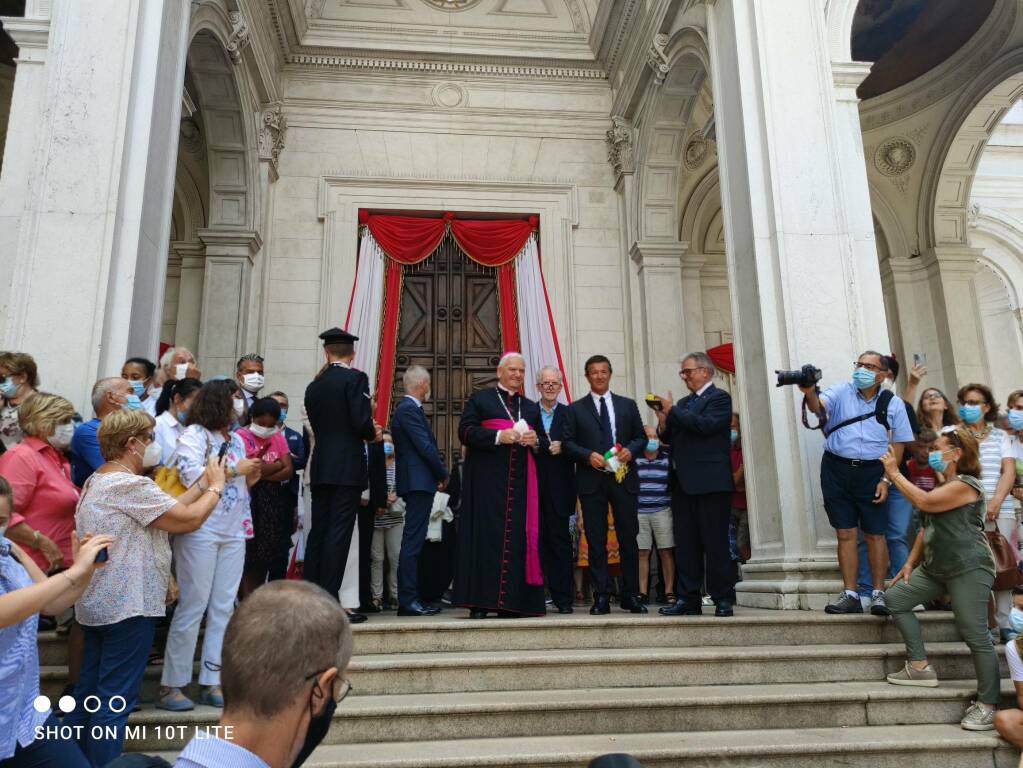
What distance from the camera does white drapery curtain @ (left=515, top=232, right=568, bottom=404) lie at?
32.6 ft

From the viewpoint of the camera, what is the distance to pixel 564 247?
34.7 ft

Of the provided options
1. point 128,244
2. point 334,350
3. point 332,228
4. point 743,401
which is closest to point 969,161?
point 743,401

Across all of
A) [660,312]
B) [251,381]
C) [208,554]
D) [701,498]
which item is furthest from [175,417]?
[660,312]

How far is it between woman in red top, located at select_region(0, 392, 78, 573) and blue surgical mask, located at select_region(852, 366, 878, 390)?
180 inches

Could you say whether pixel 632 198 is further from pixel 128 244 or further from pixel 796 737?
pixel 796 737

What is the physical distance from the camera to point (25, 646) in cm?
214

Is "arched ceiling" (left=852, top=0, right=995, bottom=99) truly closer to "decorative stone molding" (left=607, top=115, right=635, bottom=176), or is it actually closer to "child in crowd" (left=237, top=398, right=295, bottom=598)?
"decorative stone molding" (left=607, top=115, right=635, bottom=176)

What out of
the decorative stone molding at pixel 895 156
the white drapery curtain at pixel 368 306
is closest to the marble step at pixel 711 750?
the white drapery curtain at pixel 368 306

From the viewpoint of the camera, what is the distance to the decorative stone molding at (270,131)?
32.4 ft

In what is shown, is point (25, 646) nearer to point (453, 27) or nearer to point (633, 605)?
point (633, 605)

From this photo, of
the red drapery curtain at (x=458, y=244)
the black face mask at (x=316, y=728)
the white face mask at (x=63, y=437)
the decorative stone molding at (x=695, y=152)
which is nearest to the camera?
the black face mask at (x=316, y=728)

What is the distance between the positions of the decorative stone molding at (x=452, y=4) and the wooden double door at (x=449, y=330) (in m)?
3.36

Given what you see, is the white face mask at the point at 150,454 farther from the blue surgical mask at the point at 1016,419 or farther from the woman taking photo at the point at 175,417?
the blue surgical mask at the point at 1016,419

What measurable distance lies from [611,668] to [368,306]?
6.87m
